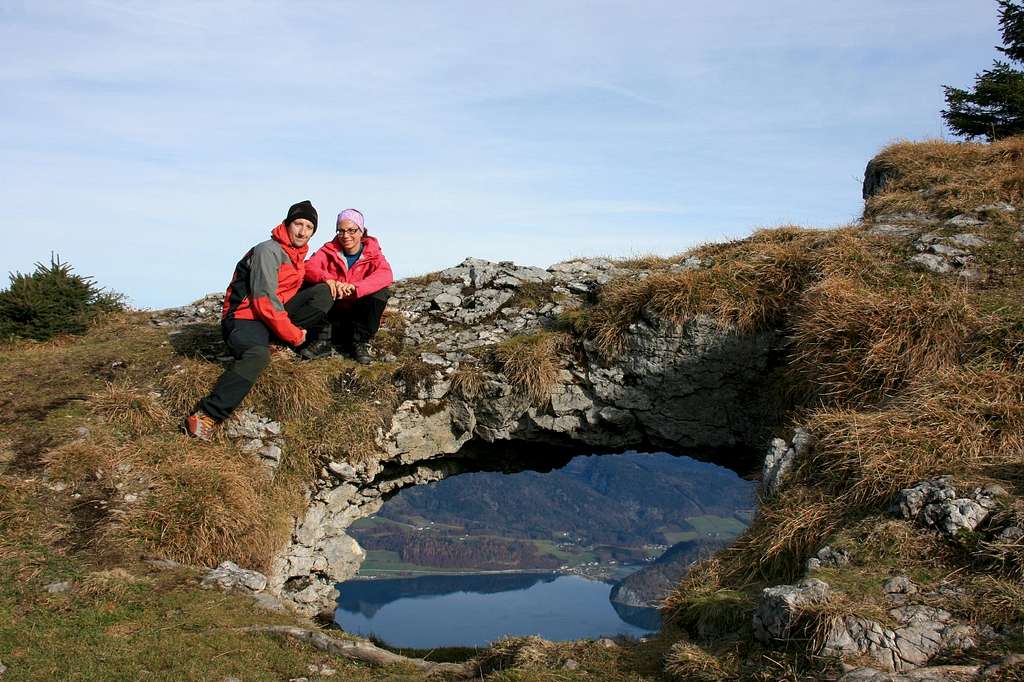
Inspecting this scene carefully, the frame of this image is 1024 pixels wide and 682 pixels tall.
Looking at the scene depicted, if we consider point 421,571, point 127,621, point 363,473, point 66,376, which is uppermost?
point 66,376

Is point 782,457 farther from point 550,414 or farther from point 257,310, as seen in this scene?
point 257,310

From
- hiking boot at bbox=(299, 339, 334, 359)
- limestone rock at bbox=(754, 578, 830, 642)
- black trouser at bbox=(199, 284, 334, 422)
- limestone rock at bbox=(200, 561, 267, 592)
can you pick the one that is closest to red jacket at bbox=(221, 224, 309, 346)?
black trouser at bbox=(199, 284, 334, 422)

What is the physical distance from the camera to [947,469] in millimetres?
7543

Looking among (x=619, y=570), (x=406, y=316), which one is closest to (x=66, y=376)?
(x=406, y=316)

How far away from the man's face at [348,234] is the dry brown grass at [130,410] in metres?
3.51

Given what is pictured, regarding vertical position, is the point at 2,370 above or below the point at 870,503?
above

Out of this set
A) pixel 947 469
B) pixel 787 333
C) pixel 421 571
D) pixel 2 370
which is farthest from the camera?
pixel 421 571

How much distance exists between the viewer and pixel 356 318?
12711mm

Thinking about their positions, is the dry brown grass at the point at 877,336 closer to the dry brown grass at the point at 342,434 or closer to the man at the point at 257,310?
the dry brown grass at the point at 342,434

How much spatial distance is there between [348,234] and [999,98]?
1796cm

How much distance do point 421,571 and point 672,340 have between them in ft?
90.1

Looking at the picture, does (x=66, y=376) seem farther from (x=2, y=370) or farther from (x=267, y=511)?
(x=267, y=511)

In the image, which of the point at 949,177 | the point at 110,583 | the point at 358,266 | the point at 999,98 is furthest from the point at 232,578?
the point at 999,98

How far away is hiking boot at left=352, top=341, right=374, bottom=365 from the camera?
1260cm
